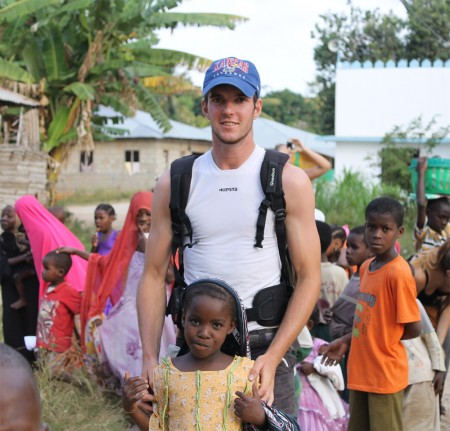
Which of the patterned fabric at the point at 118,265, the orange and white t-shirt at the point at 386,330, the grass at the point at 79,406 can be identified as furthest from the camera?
the patterned fabric at the point at 118,265

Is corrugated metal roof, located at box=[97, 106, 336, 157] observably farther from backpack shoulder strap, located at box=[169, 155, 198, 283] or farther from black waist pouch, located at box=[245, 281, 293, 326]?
black waist pouch, located at box=[245, 281, 293, 326]

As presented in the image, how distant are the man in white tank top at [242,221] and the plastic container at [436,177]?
5.10 m

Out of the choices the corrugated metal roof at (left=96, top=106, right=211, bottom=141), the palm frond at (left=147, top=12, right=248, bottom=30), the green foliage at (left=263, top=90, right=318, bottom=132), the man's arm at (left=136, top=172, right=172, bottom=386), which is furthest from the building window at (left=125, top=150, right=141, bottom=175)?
the man's arm at (left=136, top=172, right=172, bottom=386)

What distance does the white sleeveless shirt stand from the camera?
303 centimetres

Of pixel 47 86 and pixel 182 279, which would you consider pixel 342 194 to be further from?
pixel 182 279

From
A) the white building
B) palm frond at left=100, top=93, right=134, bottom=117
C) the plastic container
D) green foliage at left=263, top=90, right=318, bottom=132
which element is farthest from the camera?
green foliage at left=263, top=90, right=318, bottom=132

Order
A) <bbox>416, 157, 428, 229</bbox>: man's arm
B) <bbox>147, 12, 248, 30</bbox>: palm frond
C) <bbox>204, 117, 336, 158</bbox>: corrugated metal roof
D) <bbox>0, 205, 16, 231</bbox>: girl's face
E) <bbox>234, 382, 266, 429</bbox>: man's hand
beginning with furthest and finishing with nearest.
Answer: <bbox>204, 117, 336, 158</bbox>: corrugated metal roof
<bbox>147, 12, 248, 30</bbox>: palm frond
<bbox>416, 157, 428, 229</bbox>: man's arm
<bbox>0, 205, 16, 231</bbox>: girl's face
<bbox>234, 382, 266, 429</bbox>: man's hand

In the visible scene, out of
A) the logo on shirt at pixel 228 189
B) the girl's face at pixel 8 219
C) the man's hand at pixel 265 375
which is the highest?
the logo on shirt at pixel 228 189

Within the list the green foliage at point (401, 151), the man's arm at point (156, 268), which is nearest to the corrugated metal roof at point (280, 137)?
the green foliage at point (401, 151)

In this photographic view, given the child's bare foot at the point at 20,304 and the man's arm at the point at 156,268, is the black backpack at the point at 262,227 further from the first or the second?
the child's bare foot at the point at 20,304

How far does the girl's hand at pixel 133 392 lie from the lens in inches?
114

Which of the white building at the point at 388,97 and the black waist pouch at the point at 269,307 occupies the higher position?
the white building at the point at 388,97

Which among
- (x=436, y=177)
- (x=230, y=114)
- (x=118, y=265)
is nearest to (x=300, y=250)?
(x=230, y=114)

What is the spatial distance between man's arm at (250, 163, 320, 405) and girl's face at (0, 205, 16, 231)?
441 centimetres
